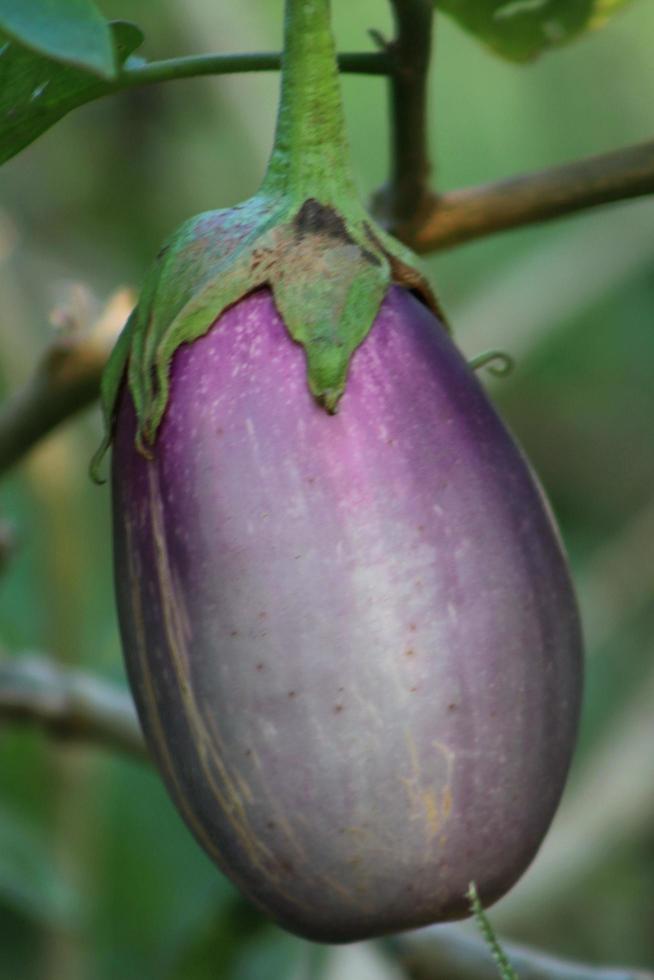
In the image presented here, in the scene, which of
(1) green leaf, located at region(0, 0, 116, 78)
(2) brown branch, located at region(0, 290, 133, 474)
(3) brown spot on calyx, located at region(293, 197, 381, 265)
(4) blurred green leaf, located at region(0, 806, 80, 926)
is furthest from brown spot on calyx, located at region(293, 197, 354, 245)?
(4) blurred green leaf, located at region(0, 806, 80, 926)

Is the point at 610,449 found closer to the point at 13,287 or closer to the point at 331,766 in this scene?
the point at 13,287

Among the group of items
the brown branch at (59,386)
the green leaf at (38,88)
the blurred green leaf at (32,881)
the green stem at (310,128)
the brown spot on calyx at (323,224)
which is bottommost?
the blurred green leaf at (32,881)

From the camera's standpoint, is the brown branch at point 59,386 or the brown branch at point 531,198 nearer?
the brown branch at point 531,198

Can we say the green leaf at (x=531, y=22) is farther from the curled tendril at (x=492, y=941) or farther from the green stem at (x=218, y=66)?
the curled tendril at (x=492, y=941)

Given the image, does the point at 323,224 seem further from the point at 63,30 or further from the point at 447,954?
the point at 447,954

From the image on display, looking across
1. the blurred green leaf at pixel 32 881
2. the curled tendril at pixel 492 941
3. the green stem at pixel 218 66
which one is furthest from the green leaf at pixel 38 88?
the blurred green leaf at pixel 32 881

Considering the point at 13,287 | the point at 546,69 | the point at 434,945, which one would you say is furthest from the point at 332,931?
the point at 546,69

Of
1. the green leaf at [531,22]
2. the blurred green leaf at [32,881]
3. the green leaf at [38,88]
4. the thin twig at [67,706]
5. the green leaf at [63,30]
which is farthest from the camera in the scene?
the blurred green leaf at [32,881]

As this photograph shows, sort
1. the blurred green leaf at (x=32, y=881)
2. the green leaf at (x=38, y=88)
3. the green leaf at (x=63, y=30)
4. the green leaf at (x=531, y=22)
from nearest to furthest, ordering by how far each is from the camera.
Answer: the green leaf at (x=63, y=30), the green leaf at (x=38, y=88), the green leaf at (x=531, y=22), the blurred green leaf at (x=32, y=881)

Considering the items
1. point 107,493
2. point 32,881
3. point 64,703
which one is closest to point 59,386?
point 64,703
